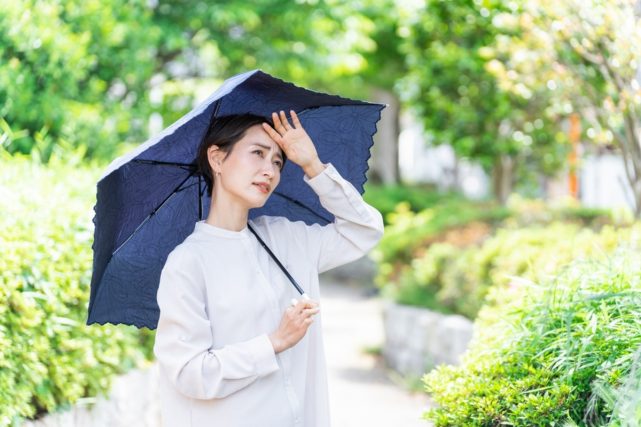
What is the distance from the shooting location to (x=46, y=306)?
4.66 m

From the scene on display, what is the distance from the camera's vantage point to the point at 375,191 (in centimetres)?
1964

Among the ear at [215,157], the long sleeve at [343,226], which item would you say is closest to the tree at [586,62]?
the long sleeve at [343,226]

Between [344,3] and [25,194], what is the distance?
9034 mm

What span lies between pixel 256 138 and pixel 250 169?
0.35ft

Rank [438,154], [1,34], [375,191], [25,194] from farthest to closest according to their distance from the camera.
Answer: [438,154] → [375,191] → [1,34] → [25,194]

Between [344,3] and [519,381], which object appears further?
[344,3]

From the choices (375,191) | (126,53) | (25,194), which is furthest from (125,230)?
(375,191)

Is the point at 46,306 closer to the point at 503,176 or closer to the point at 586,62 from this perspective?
the point at 586,62

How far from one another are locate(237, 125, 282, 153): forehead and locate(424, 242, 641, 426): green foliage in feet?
4.09

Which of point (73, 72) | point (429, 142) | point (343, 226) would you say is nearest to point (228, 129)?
point (343, 226)

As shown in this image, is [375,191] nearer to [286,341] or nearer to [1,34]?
[1,34]

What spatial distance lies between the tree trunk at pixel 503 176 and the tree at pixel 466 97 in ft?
0.07

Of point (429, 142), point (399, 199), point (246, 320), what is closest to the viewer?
point (246, 320)

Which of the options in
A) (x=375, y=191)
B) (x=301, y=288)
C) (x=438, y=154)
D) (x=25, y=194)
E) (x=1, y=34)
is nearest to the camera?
(x=301, y=288)
